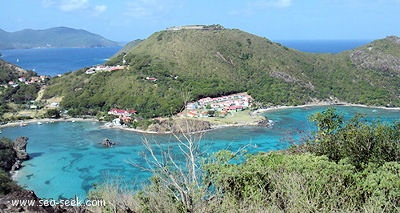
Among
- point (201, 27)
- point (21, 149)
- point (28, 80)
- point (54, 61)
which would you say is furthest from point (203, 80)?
point (54, 61)

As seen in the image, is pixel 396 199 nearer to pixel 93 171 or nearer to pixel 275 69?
pixel 93 171

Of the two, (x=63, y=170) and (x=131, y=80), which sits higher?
(x=131, y=80)

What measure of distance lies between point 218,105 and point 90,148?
17.9 m

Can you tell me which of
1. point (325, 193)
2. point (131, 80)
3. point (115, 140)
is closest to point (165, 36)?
point (131, 80)

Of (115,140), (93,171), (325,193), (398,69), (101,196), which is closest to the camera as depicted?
(101,196)

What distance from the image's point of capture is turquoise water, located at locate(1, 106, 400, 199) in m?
21.7

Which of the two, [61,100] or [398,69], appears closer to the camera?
[61,100]

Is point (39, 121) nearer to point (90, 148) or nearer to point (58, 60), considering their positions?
point (90, 148)

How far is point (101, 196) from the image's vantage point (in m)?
6.00

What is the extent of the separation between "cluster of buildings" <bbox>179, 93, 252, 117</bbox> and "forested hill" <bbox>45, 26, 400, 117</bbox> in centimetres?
133

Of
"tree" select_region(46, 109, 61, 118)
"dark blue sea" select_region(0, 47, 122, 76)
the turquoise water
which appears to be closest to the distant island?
"tree" select_region(46, 109, 61, 118)

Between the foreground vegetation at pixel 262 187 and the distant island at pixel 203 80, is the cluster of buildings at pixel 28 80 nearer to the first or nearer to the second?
the distant island at pixel 203 80

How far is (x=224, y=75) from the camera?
52.9 meters

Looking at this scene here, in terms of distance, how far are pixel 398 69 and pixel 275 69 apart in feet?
67.4
